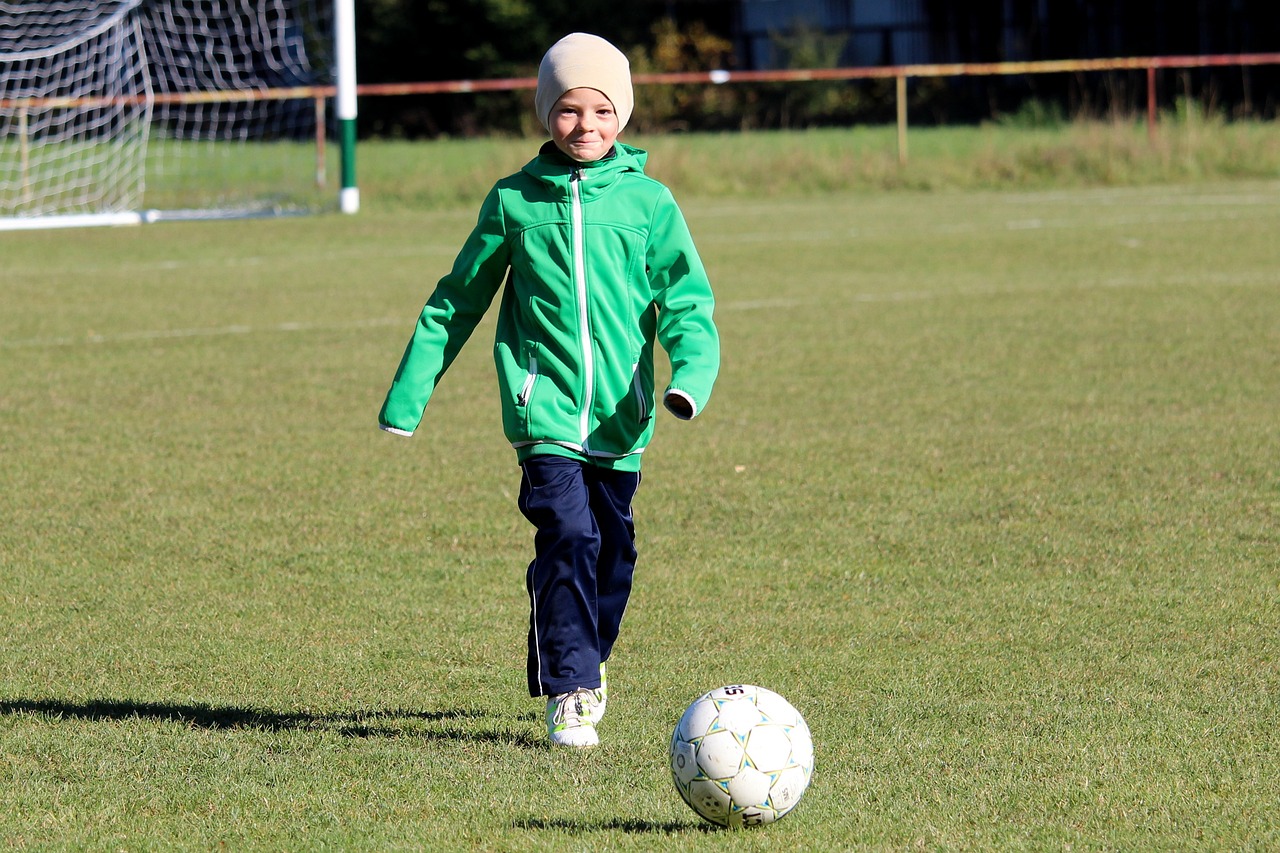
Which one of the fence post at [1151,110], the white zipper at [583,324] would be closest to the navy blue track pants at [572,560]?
the white zipper at [583,324]

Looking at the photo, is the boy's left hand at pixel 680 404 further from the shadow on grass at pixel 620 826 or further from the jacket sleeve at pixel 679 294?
the shadow on grass at pixel 620 826

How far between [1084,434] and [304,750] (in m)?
4.96

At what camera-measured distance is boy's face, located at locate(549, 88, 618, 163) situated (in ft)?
13.1

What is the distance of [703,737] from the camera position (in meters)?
3.49

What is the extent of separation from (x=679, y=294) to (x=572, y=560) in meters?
0.69

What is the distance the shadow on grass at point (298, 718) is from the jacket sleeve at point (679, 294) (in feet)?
3.21

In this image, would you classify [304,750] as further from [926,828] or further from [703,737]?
[926,828]

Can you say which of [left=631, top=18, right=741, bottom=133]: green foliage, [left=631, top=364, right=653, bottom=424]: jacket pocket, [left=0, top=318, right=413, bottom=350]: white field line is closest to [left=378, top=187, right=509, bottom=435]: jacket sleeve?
[left=631, top=364, right=653, bottom=424]: jacket pocket

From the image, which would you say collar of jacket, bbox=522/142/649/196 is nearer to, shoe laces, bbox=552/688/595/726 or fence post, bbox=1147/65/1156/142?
shoe laces, bbox=552/688/595/726

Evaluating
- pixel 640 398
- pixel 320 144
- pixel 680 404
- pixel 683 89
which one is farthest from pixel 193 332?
pixel 683 89

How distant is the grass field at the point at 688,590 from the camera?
373 cm

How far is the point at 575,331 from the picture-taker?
13.2 ft

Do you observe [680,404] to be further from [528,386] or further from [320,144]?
[320,144]

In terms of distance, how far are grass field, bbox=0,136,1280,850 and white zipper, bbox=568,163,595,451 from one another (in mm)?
793
